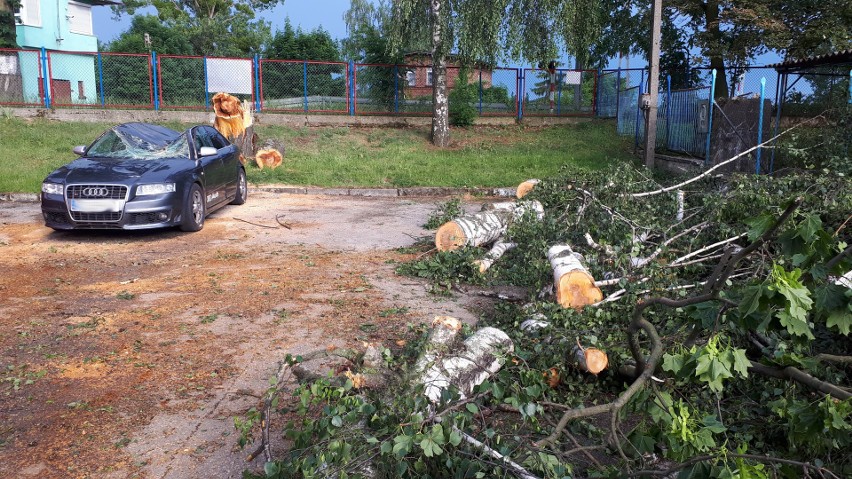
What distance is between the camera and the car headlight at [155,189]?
9.91 metres

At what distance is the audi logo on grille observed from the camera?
9750mm

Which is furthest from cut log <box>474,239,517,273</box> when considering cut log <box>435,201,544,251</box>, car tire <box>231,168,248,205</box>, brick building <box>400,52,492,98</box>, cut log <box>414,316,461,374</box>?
brick building <box>400,52,492,98</box>

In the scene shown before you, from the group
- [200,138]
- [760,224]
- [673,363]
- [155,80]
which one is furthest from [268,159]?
[760,224]

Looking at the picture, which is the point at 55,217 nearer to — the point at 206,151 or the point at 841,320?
the point at 206,151

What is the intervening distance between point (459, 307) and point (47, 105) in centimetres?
1993

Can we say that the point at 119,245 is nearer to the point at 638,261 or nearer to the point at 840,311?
the point at 638,261

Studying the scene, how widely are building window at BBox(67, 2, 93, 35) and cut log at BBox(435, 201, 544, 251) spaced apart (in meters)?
35.8

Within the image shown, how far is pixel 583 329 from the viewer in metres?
5.31

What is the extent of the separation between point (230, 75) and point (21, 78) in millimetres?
6433

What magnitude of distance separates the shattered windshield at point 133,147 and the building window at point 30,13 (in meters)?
28.3

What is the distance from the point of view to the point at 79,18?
38.6 metres

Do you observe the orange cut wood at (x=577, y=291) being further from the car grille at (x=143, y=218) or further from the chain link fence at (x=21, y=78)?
the chain link fence at (x=21, y=78)

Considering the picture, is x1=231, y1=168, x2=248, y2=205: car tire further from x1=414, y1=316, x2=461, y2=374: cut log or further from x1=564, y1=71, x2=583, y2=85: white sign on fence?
x1=564, y1=71, x2=583, y2=85: white sign on fence

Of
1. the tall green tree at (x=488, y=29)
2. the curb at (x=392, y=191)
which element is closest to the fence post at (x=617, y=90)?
the tall green tree at (x=488, y=29)
